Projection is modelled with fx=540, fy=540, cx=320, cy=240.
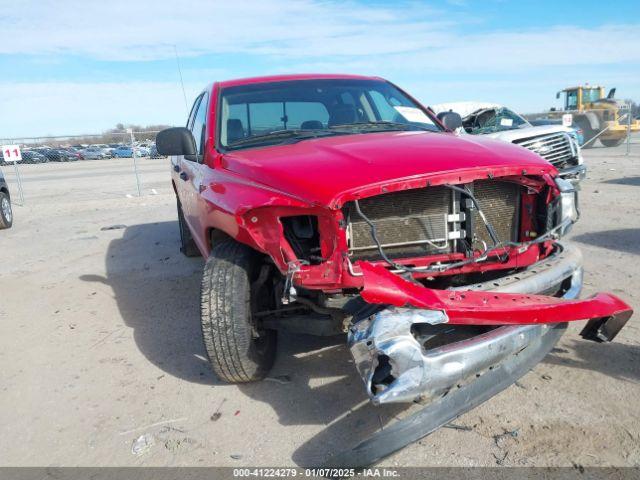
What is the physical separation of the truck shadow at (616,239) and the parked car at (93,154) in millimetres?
46438

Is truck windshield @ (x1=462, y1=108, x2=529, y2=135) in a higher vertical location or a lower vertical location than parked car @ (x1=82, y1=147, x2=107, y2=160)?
higher

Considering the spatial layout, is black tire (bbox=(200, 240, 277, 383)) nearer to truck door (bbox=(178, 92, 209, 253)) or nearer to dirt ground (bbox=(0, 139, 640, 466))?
dirt ground (bbox=(0, 139, 640, 466))

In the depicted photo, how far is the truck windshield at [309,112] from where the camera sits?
12.5 ft

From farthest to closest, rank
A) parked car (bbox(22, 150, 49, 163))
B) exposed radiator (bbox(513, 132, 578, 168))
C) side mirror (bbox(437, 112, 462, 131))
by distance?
parked car (bbox(22, 150, 49, 163))
exposed radiator (bbox(513, 132, 578, 168))
side mirror (bbox(437, 112, 462, 131))

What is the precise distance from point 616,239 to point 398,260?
4.55 m

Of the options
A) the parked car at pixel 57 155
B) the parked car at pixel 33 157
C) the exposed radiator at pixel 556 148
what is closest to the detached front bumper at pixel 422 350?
the exposed radiator at pixel 556 148

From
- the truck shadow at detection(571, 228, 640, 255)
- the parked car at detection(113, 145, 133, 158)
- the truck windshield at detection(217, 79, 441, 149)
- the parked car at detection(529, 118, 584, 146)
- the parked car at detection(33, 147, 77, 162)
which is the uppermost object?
the truck windshield at detection(217, 79, 441, 149)

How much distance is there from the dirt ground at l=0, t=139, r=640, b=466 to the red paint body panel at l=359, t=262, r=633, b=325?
1.97 ft

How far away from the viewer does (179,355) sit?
3.91m

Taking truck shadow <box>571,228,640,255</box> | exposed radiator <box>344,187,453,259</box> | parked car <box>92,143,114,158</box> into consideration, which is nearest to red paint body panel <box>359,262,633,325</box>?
exposed radiator <box>344,187,453,259</box>

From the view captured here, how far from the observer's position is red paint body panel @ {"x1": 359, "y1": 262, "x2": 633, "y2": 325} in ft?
7.73

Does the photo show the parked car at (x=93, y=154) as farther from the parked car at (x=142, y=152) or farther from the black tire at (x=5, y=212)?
the black tire at (x=5, y=212)

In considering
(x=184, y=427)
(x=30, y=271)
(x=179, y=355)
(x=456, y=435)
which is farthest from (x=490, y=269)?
(x=30, y=271)

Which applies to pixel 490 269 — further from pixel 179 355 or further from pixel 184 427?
pixel 179 355
